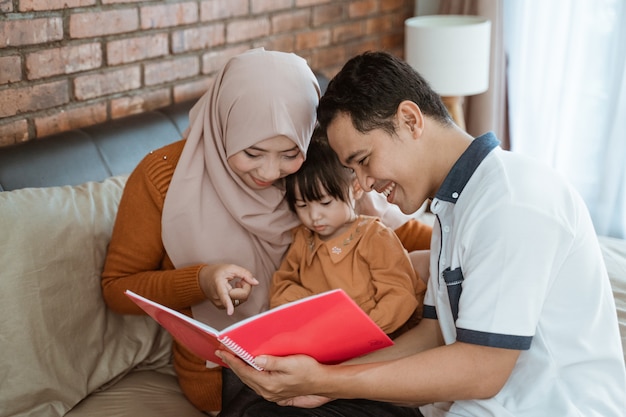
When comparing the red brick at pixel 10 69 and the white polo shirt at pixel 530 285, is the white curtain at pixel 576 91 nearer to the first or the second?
the white polo shirt at pixel 530 285

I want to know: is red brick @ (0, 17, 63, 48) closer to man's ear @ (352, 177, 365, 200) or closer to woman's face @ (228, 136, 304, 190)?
woman's face @ (228, 136, 304, 190)

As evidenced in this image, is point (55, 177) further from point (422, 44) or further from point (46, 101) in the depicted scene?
point (422, 44)

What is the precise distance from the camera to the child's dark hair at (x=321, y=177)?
5.44ft

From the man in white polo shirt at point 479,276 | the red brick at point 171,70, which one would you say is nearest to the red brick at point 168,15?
the red brick at point 171,70

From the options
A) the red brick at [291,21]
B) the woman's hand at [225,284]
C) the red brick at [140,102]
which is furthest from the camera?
the red brick at [291,21]

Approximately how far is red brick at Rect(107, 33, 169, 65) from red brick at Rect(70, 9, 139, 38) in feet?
0.13

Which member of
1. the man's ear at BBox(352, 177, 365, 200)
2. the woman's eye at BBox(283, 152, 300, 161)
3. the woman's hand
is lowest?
the woman's hand

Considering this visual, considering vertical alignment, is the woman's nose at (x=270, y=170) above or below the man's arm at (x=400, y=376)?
above

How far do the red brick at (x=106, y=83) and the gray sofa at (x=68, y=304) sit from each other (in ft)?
0.85

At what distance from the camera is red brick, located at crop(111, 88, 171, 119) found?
7.59 feet

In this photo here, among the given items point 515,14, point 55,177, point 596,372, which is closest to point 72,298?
point 55,177

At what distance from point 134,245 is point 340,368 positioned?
0.60m

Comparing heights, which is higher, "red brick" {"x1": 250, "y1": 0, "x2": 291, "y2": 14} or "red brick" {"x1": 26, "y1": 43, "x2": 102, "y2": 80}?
"red brick" {"x1": 250, "y1": 0, "x2": 291, "y2": 14}

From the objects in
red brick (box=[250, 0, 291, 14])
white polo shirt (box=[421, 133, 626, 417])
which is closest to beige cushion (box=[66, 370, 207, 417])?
white polo shirt (box=[421, 133, 626, 417])
